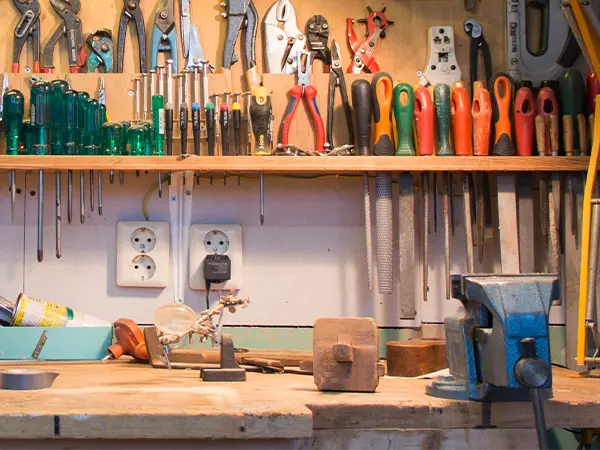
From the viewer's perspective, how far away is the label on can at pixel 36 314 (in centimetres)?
229

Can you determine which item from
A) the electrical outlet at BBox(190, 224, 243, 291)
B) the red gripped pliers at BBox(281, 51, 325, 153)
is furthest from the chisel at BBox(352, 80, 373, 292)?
the electrical outlet at BBox(190, 224, 243, 291)

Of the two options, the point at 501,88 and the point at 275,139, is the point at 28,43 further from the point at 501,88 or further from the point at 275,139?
the point at 501,88

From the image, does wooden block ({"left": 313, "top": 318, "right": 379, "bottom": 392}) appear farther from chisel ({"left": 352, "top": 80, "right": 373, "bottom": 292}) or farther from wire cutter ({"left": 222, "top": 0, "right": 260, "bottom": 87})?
wire cutter ({"left": 222, "top": 0, "right": 260, "bottom": 87})

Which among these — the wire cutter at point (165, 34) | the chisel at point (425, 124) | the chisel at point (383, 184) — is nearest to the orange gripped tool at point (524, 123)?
the chisel at point (425, 124)

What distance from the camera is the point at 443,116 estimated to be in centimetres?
245

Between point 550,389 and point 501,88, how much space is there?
115cm

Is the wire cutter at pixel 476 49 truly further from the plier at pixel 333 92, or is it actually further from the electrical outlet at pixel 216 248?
the electrical outlet at pixel 216 248

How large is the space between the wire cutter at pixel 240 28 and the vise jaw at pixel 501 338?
46.8 inches

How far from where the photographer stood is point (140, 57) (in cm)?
254

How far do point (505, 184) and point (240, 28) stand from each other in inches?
34.5

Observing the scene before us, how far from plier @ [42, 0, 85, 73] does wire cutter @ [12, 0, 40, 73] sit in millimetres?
29

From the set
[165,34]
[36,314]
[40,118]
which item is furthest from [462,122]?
[36,314]

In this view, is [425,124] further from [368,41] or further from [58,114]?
[58,114]

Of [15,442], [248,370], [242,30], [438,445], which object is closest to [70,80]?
[242,30]
